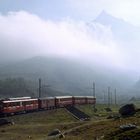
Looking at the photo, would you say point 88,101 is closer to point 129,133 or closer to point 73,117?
point 73,117

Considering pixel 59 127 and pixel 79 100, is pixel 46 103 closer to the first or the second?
pixel 79 100

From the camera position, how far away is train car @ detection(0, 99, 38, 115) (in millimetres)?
101875

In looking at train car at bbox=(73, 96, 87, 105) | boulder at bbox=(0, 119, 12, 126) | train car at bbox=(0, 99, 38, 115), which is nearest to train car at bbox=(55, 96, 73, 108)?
train car at bbox=(73, 96, 87, 105)

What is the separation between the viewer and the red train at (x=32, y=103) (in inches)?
4044

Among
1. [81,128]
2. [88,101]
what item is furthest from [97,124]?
[88,101]

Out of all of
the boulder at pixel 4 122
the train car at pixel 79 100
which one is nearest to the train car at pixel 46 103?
the train car at pixel 79 100

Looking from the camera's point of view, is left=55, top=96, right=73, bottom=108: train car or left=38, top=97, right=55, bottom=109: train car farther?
left=55, top=96, right=73, bottom=108: train car

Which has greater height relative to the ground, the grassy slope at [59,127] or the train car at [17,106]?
the train car at [17,106]

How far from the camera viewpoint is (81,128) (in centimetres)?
7438

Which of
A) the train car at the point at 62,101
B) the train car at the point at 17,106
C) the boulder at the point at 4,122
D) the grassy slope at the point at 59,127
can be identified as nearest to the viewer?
the grassy slope at the point at 59,127

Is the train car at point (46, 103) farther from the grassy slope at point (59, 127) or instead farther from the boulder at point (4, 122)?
the boulder at point (4, 122)

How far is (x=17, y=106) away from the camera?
107 m

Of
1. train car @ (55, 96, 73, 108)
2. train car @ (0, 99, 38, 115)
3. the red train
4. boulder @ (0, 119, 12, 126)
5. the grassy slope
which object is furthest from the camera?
train car @ (55, 96, 73, 108)

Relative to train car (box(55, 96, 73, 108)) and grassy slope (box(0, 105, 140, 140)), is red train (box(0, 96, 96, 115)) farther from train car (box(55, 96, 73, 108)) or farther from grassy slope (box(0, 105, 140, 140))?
grassy slope (box(0, 105, 140, 140))
